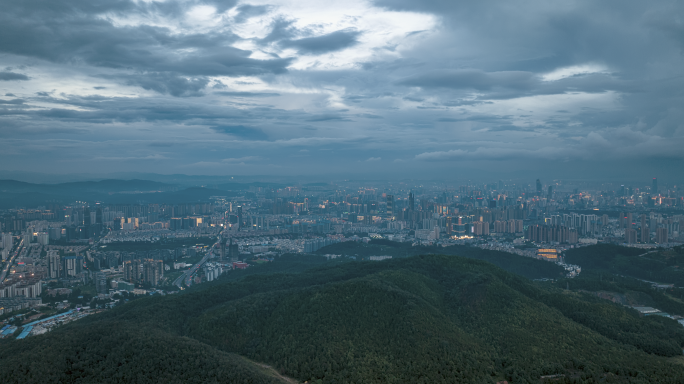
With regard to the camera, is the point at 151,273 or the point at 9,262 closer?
the point at 151,273

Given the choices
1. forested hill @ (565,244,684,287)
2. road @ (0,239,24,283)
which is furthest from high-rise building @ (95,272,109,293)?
forested hill @ (565,244,684,287)

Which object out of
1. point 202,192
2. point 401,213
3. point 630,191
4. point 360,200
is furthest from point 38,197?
point 630,191

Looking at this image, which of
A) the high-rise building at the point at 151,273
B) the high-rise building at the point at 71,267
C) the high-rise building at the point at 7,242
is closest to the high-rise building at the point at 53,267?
the high-rise building at the point at 71,267

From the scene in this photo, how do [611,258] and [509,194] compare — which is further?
[509,194]

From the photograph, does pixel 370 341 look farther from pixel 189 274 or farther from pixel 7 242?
pixel 7 242

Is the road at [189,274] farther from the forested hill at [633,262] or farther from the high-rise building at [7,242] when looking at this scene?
the forested hill at [633,262]

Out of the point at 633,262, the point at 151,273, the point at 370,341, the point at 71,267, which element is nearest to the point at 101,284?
the point at 151,273

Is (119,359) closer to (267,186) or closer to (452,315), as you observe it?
(452,315)

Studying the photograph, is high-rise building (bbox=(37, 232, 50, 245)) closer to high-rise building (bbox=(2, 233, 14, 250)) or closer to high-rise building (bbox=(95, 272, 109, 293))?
high-rise building (bbox=(2, 233, 14, 250))

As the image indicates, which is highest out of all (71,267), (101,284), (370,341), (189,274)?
(370,341)
